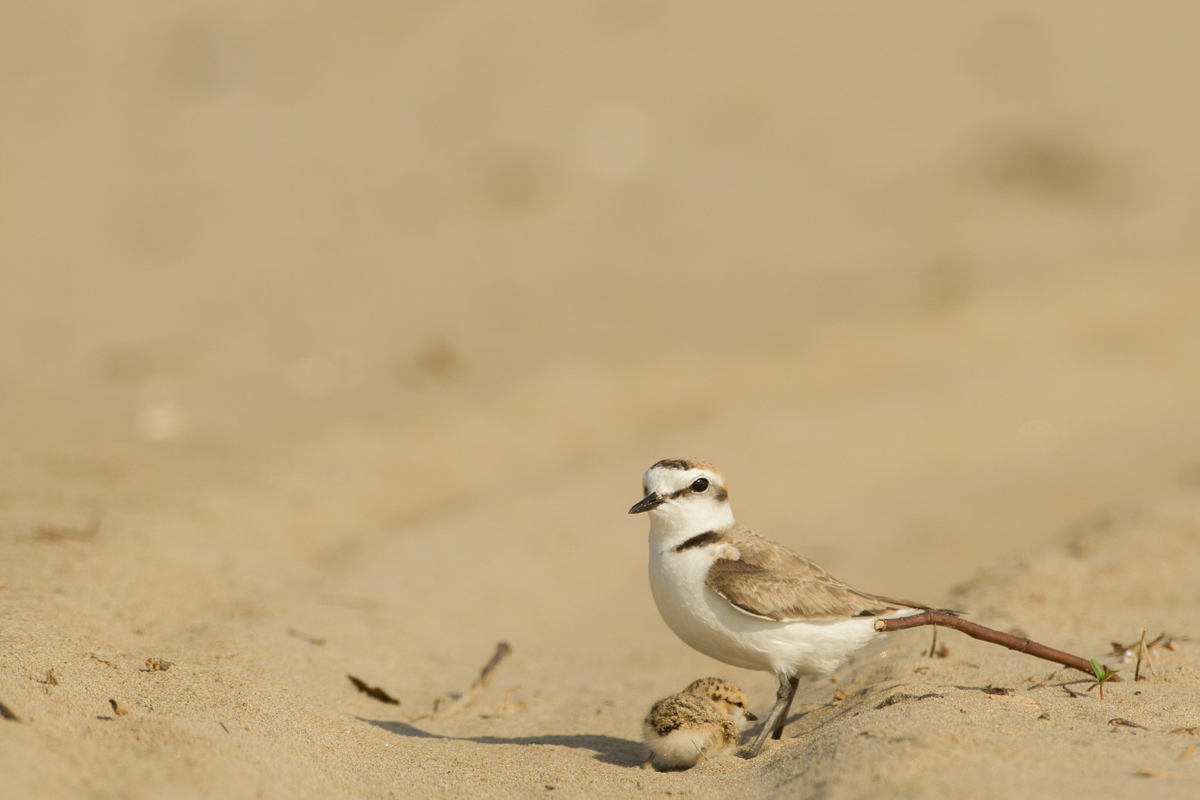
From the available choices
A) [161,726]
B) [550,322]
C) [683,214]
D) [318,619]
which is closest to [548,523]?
[318,619]

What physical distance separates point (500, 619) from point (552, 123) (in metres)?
10.2

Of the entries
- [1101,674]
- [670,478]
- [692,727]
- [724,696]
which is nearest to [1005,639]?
[1101,674]

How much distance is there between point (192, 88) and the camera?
17.1m

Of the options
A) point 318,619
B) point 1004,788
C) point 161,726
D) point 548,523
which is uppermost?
point 548,523

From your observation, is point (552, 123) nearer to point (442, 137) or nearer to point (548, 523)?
point (442, 137)

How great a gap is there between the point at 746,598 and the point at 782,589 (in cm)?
20

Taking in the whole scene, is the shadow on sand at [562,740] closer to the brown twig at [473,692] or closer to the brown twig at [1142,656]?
the brown twig at [473,692]

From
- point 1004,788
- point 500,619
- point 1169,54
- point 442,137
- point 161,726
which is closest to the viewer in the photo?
point 1004,788

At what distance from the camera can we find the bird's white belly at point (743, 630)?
5098 millimetres

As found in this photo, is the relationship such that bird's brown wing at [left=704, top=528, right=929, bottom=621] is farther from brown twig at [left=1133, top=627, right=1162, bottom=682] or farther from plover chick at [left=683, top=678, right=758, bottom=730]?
brown twig at [left=1133, top=627, right=1162, bottom=682]

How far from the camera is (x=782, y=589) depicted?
512 centimetres

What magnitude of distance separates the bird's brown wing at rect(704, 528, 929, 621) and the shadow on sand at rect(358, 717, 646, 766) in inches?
36.4

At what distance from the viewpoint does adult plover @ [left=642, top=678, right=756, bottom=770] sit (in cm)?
478

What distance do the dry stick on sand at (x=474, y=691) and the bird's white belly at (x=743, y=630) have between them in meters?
1.40
